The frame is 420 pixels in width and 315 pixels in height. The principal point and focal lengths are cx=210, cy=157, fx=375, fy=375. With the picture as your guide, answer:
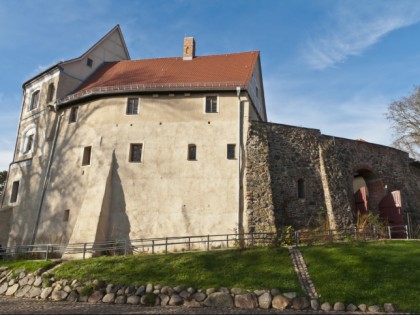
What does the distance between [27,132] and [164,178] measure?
11.5 metres

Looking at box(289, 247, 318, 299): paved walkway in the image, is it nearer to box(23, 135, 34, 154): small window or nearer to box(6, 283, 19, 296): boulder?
box(6, 283, 19, 296): boulder

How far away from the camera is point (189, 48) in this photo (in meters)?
26.4

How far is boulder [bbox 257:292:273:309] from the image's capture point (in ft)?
36.7

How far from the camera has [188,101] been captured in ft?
67.8

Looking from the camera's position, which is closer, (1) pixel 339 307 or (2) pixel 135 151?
(1) pixel 339 307

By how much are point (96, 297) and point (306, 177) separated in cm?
1206

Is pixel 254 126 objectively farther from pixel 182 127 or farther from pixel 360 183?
pixel 360 183

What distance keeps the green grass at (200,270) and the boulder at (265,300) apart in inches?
13.8

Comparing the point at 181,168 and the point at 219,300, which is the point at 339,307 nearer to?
the point at 219,300

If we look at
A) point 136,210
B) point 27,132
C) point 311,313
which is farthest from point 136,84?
point 311,313

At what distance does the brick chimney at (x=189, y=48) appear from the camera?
2603cm

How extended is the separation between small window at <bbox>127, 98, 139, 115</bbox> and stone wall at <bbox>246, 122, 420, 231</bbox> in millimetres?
6564

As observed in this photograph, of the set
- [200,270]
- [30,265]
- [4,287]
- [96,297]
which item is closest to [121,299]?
[96,297]

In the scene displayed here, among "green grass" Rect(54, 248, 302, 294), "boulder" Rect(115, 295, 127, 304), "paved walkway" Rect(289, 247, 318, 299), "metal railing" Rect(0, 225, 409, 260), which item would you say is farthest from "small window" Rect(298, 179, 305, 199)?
"boulder" Rect(115, 295, 127, 304)
